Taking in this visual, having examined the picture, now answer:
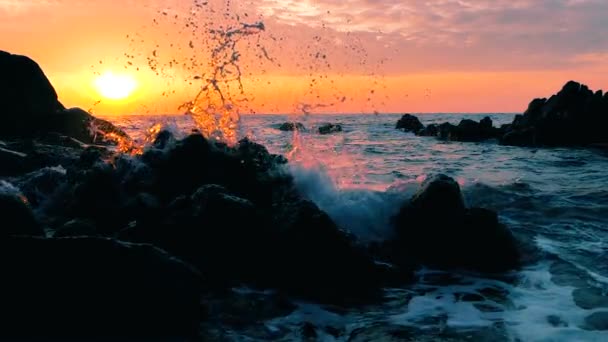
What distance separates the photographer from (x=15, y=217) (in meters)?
5.75

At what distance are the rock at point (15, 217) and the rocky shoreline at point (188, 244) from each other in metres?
0.01

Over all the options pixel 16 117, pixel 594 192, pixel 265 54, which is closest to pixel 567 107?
pixel 594 192

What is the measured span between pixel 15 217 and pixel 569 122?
117 feet

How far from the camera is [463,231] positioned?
7.45 meters

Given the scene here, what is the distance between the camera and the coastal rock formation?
21.0 metres

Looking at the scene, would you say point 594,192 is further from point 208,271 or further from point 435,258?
point 208,271

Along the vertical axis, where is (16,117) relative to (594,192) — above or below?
above

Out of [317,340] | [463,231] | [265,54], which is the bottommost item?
[317,340]

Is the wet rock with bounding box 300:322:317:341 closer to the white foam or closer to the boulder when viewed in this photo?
the white foam

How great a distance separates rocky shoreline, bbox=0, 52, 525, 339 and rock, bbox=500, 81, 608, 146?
2848 centimetres

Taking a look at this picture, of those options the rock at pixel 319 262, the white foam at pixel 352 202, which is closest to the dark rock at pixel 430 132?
the white foam at pixel 352 202

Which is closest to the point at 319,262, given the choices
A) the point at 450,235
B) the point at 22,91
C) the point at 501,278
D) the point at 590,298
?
the point at 450,235

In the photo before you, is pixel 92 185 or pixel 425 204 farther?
pixel 92 185

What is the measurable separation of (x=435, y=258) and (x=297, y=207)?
2262 millimetres
